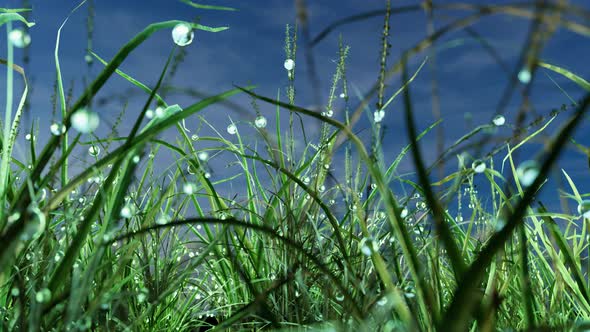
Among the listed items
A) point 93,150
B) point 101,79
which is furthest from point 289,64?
point 101,79

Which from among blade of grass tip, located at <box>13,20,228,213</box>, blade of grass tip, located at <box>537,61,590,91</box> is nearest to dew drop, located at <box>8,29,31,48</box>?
blade of grass tip, located at <box>13,20,228,213</box>

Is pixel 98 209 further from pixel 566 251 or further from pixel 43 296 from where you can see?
pixel 566 251

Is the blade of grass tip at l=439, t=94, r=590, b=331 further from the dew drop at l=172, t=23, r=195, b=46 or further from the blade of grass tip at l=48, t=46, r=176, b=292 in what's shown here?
the dew drop at l=172, t=23, r=195, b=46

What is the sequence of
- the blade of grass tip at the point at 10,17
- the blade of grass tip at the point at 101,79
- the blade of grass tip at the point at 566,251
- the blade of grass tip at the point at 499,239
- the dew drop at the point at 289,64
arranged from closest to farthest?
the blade of grass tip at the point at 499,239, the blade of grass tip at the point at 101,79, the blade of grass tip at the point at 10,17, the blade of grass tip at the point at 566,251, the dew drop at the point at 289,64

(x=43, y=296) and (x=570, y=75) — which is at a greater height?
(x=570, y=75)

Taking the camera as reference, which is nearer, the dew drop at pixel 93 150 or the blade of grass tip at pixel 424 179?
the blade of grass tip at pixel 424 179

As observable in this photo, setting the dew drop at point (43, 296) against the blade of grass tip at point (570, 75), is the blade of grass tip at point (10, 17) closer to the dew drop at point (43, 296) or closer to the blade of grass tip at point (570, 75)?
the dew drop at point (43, 296)

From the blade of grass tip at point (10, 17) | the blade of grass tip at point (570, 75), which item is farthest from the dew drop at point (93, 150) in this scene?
the blade of grass tip at point (570, 75)
